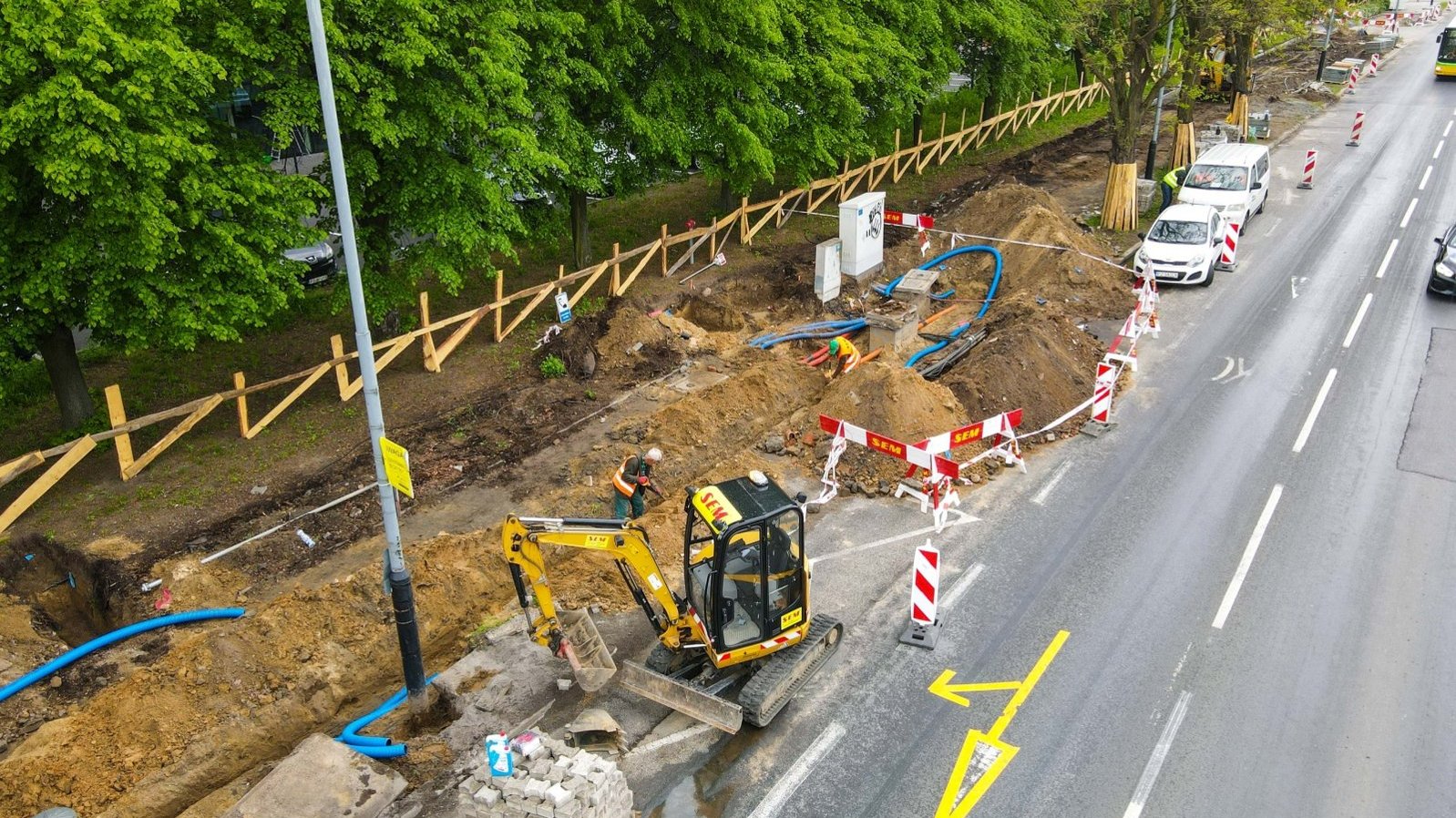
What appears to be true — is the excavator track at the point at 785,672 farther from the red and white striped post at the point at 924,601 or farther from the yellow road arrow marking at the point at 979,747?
the yellow road arrow marking at the point at 979,747

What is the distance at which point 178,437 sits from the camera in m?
16.2

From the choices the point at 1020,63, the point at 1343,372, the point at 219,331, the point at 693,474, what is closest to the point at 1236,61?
the point at 1020,63

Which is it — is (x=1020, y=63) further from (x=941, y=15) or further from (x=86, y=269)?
(x=86, y=269)

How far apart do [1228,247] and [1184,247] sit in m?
2.09

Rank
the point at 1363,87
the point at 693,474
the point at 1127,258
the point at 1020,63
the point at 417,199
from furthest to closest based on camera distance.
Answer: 1. the point at 1363,87
2. the point at 1020,63
3. the point at 1127,258
4. the point at 417,199
5. the point at 693,474

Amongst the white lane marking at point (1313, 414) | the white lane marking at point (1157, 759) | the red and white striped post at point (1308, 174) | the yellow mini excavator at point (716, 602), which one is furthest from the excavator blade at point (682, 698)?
the red and white striped post at point (1308, 174)

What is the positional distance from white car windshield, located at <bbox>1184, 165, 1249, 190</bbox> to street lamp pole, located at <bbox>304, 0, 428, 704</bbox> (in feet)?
77.1

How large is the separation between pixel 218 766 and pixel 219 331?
6.55 metres

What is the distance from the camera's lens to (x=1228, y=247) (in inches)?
976

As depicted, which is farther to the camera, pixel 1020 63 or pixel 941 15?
pixel 1020 63

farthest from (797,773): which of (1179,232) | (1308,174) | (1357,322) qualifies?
(1308,174)

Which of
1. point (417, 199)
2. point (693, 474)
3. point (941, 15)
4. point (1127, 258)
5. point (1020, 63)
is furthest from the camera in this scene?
point (1020, 63)

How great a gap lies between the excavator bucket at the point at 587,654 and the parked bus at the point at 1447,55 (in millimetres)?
50460

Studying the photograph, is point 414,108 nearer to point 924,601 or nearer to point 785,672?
point 785,672
